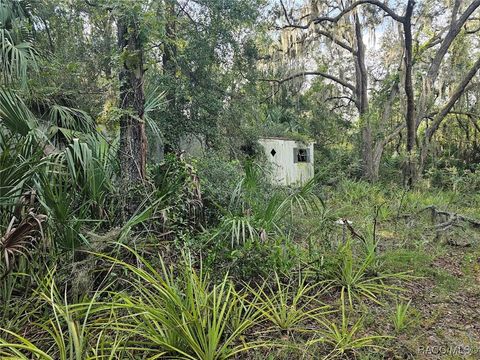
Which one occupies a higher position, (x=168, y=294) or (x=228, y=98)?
(x=228, y=98)

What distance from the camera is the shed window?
11320mm

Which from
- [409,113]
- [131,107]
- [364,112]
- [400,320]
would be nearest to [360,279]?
[400,320]

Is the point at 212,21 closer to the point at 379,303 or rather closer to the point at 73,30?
the point at 73,30

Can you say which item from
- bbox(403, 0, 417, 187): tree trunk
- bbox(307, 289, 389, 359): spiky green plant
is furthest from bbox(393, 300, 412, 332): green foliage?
bbox(403, 0, 417, 187): tree trunk

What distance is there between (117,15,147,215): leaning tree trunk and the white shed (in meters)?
6.28

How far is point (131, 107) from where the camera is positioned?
343 cm

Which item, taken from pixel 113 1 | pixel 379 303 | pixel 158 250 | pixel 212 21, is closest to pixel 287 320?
pixel 379 303

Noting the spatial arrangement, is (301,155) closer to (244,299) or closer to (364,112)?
(364,112)

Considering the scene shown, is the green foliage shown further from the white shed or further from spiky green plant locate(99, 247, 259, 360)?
the white shed

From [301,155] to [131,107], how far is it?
28.8 feet

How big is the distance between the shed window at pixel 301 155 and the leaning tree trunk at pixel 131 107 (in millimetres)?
8255

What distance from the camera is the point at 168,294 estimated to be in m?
2.00

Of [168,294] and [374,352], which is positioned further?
[374,352]

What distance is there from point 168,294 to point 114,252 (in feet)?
2.90
